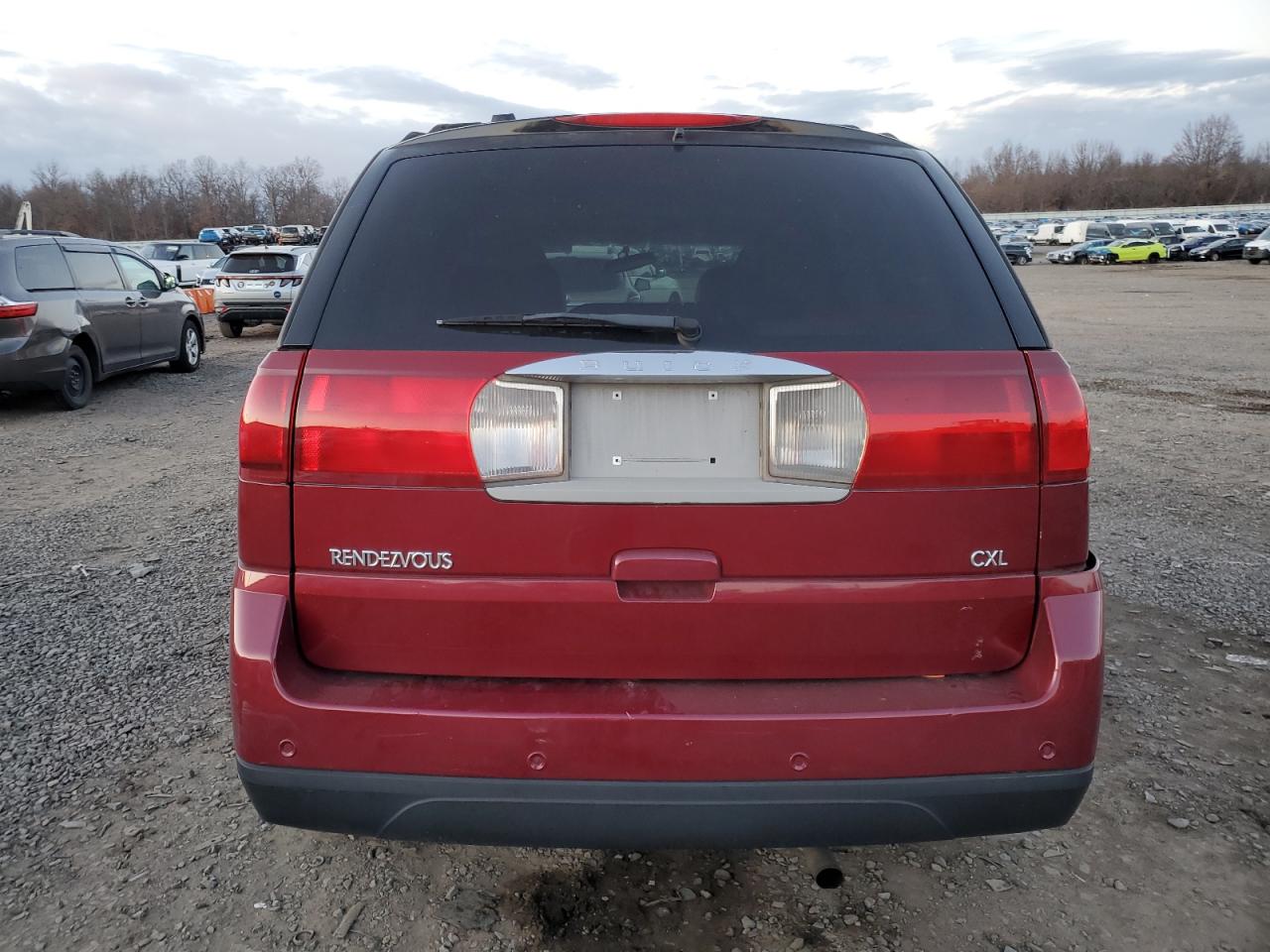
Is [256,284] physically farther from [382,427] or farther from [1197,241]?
[1197,241]

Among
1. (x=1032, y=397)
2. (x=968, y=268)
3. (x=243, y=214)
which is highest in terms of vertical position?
(x=243, y=214)

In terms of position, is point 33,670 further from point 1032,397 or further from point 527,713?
point 1032,397

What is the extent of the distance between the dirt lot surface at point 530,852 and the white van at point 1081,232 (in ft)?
194

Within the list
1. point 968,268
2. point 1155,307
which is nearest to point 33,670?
point 968,268

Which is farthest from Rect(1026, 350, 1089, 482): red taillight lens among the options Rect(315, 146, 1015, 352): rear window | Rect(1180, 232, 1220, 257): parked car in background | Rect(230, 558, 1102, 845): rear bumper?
Rect(1180, 232, 1220, 257): parked car in background

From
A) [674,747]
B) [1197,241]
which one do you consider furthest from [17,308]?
Answer: [1197,241]

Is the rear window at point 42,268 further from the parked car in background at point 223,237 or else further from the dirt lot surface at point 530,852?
the parked car in background at point 223,237

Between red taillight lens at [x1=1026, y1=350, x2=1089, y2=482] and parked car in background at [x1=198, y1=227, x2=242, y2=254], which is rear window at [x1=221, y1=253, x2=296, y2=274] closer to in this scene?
red taillight lens at [x1=1026, y1=350, x2=1089, y2=482]

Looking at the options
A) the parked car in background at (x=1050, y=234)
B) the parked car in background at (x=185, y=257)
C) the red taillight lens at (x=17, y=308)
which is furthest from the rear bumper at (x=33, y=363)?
the parked car in background at (x=1050, y=234)

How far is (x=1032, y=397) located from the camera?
6.47ft

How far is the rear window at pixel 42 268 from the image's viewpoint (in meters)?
9.81

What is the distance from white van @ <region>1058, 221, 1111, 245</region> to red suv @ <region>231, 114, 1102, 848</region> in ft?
206

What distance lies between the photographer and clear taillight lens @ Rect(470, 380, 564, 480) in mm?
1914

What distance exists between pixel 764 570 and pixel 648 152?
1.02 m
